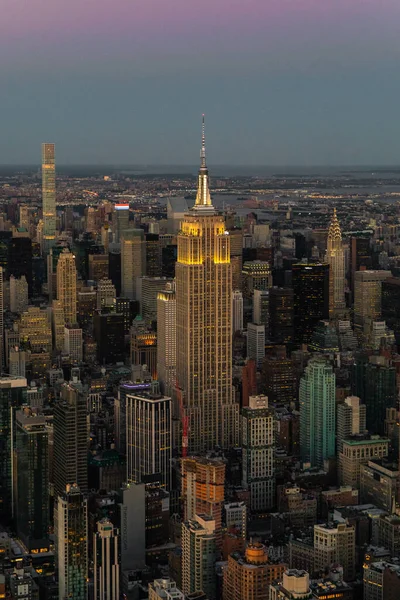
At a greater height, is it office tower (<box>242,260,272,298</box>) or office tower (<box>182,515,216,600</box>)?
office tower (<box>242,260,272,298</box>)

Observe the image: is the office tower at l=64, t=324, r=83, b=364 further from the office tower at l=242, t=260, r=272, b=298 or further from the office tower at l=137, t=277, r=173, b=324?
the office tower at l=242, t=260, r=272, b=298

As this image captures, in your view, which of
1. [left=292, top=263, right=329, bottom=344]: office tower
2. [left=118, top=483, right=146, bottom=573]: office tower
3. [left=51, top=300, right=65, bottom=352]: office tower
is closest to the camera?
[left=118, top=483, right=146, bottom=573]: office tower

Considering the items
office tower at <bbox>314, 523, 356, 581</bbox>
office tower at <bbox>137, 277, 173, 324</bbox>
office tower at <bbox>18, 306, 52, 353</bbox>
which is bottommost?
office tower at <bbox>314, 523, 356, 581</bbox>

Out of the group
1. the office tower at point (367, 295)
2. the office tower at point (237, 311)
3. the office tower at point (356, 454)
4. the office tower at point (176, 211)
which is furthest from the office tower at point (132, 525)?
the office tower at point (367, 295)

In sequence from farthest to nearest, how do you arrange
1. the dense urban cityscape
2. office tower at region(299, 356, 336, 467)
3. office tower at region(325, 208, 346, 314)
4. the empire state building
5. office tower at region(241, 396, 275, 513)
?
office tower at region(325, 208, 346, 314)
the empire state building
office tower at region(299, 356, 336, 467)
office tower at region(241, 396, 275, 513)
the dense urban cityscape

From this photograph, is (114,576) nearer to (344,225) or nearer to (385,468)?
(385,468)

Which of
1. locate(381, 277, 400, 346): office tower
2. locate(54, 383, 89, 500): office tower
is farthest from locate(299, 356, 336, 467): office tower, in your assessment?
locate(381, 277, 400, 346): office tower

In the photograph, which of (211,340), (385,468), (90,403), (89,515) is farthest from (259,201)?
(89,515)
